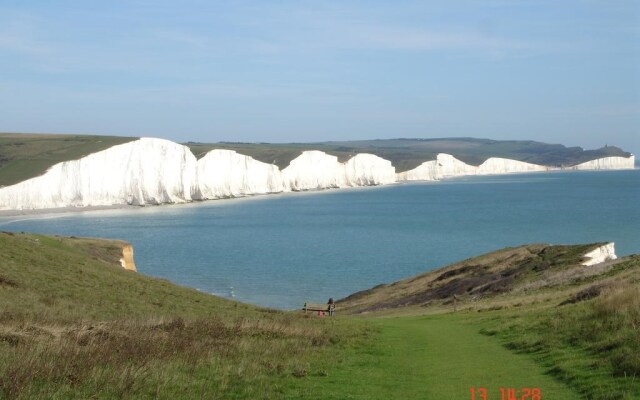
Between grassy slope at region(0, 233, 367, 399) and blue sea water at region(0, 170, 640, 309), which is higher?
grassy slope at region(0, 233, 367, 399)

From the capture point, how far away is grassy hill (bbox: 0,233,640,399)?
27.4ft

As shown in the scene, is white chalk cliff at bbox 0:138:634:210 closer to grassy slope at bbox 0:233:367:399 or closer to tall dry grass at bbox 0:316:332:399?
grassy slope at bbox 0:233:367:399

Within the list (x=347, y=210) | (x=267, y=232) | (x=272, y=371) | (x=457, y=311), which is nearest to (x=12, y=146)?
(x=347, y=210)

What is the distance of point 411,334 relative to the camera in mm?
15938

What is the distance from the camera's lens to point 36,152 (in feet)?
401

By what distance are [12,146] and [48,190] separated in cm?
2077

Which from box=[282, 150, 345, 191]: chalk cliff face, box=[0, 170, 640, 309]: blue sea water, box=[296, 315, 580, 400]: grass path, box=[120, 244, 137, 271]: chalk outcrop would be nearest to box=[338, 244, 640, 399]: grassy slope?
box=[296, 315, 580, 400]: grass path

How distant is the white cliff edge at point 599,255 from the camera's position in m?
28.1

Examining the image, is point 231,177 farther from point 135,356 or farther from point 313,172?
point 135,356

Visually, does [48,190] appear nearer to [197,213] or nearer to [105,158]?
[105,158]

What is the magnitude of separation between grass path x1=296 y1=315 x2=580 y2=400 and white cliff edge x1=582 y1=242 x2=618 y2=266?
48.5 feet

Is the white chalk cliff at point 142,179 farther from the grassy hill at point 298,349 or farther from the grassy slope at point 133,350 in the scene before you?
the grassy slope at point 133,350
